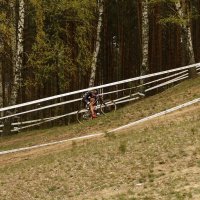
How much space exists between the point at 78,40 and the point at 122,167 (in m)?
12.7

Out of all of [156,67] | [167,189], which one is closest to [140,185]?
[167,189]

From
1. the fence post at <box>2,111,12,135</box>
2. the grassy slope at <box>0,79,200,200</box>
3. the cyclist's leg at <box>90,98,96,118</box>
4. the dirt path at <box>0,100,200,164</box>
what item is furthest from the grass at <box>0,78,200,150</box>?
the grassy slope at <box>0,79,200,200</box>

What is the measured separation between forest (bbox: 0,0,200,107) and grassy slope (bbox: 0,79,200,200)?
264 inches

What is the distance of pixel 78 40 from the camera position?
2192 centimetres

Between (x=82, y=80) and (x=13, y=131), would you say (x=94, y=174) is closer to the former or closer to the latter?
(x=13, y=131)

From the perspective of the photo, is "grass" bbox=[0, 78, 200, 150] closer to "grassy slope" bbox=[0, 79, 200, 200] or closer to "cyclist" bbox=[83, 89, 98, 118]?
"cyclist" bbox=[83, 89, 98, 118]

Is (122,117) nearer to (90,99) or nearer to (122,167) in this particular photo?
(90,99)

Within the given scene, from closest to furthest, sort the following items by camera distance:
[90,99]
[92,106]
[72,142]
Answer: [72,142]
[90,99]
[92,106]

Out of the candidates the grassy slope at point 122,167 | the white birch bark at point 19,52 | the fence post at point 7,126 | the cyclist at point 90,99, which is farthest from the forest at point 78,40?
the grassy slope at point 122,167

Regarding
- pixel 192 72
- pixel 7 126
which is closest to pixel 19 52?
pixel 7 126

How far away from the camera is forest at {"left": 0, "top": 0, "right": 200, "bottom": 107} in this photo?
67.2ft

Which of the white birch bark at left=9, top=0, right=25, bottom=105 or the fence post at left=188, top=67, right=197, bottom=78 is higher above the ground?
the white birch bark at left=9, top=0, right=25, bottom=105

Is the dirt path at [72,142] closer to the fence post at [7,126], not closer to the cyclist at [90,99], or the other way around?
the cyclist at [90,99]

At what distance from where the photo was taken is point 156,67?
94.6 ft
